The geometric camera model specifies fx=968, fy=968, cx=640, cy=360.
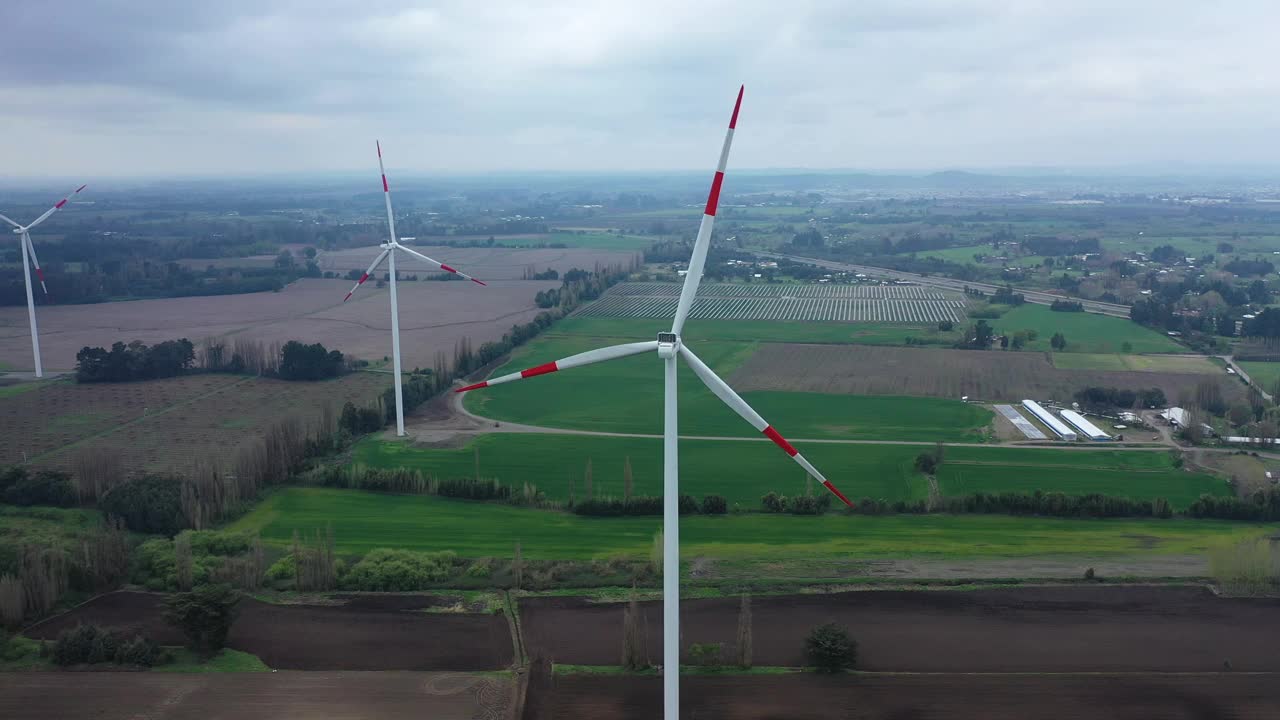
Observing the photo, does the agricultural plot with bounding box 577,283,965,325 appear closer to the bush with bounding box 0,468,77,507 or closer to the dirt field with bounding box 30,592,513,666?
the bush with bounding box 0,468,77,507

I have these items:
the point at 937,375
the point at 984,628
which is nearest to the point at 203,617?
the point at 984,628

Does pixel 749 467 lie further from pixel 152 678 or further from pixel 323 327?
pixel 323 327

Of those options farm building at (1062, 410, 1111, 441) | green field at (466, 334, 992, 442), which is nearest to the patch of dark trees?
farm building at (1062, 410, 1111, 441)

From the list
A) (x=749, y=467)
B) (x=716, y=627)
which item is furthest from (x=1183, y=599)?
(x=749, y=467)

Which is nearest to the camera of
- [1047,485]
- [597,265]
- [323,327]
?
[1047,485]

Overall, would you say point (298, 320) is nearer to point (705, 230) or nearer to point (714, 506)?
point (714, 506)

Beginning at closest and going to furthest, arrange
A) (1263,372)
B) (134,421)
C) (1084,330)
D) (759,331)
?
(134,421) → (1263,372) → (1084,330) → (759,331)
